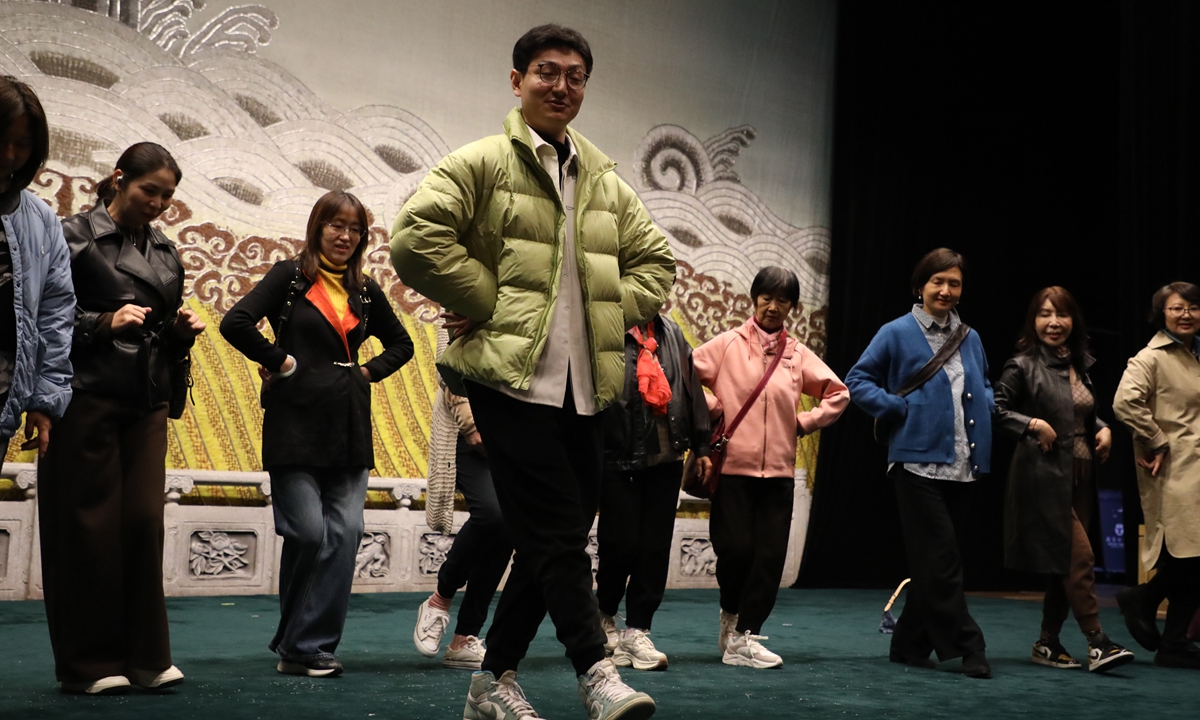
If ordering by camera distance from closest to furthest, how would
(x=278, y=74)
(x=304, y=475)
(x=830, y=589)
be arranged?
(x=304, y=475) < (x=278, y=74) < (x=830, y=589)

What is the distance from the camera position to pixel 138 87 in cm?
575

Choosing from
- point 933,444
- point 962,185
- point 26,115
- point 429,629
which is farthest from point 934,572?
point 962,185

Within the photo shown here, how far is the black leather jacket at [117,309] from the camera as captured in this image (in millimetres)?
2914

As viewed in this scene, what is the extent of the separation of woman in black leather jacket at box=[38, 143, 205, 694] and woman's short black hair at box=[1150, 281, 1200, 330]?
3.46 m

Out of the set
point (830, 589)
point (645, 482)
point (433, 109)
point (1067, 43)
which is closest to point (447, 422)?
point (645, 482)

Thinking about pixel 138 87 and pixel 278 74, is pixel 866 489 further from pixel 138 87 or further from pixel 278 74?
pixel 138 87

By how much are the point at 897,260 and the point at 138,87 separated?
15.6ft

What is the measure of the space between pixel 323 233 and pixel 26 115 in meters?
1.35

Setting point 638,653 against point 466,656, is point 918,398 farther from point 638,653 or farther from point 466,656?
point 466,656

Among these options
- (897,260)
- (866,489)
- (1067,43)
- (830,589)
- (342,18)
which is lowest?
(830,589)

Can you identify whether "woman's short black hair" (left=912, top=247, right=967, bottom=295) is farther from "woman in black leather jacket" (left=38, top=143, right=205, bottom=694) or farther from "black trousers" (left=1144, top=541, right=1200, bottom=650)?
"woman in black leather jacket" (left=38, top=143, right=205, bottom=694)

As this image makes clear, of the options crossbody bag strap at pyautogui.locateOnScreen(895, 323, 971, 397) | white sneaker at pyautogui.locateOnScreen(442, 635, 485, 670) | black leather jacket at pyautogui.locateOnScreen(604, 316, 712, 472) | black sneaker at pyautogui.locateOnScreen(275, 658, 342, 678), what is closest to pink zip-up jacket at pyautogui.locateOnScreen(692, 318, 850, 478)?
black leather jacket at pyautogui.locateOnScreen(604, 316, 712, 472)

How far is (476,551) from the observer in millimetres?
3639

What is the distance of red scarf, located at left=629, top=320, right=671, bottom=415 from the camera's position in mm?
3822
